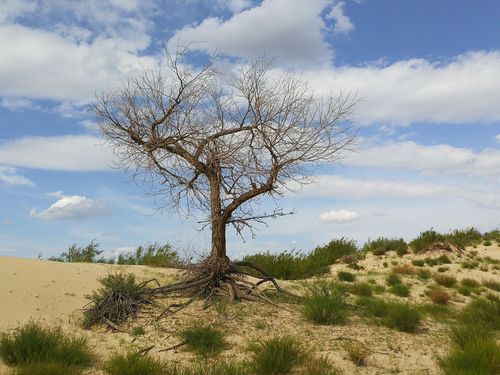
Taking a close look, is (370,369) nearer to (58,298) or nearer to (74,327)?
(74,327)

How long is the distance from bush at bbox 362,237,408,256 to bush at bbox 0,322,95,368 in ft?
68.8

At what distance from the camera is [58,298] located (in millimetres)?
13180

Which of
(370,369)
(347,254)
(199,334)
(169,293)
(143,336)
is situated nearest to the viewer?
(370,369)

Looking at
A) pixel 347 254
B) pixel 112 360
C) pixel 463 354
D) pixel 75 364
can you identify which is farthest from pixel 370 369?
pixel 347 254

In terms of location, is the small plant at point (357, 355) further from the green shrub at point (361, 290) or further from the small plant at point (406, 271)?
the small plant at point (406, 271)

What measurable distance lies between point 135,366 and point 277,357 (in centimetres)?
216

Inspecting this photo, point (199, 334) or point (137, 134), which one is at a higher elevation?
point (137, 134)

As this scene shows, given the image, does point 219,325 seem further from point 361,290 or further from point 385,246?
point 385,246

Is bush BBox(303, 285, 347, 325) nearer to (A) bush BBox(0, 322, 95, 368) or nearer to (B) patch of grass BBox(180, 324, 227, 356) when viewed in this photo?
(B) patch of grass BBox(180, 324, 227, 356)

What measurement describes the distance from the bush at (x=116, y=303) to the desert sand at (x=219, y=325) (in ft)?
0.99

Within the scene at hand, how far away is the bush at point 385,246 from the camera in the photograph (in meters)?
27.7

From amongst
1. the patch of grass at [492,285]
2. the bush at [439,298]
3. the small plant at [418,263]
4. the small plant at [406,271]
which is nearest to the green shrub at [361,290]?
the bush at [439,298]

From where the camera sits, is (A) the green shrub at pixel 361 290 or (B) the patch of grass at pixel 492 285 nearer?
(A) the green shrub at pixel 361 290

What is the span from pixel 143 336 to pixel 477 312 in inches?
320
